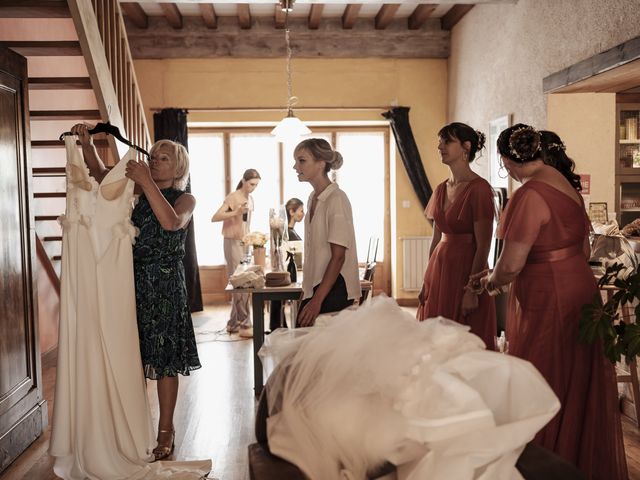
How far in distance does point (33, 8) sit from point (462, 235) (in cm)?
287

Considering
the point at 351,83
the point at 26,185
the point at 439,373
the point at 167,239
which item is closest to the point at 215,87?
the point at 351,83

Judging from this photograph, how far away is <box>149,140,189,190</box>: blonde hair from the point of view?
336cm

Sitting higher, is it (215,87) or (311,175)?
(215,87)

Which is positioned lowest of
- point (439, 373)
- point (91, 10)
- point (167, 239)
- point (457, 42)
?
point (439, 373)

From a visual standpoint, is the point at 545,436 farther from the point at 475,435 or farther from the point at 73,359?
the point at 73,359

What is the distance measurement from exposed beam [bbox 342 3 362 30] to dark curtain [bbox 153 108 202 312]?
2216 millimetres

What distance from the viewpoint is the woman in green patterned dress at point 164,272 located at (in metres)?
3.26

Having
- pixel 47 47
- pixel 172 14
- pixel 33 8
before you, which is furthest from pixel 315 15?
pixel 33 8

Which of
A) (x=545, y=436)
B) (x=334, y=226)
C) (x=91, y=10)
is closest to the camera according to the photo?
(x=545, y=436)

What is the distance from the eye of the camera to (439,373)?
1.42m

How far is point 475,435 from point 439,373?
5.5 inches

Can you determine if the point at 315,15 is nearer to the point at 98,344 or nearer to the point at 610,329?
the point at 98,344

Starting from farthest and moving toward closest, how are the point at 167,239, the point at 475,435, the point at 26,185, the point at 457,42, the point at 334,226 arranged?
1. the point at 457,42
2. the point at 26,185
3. the point at 167,239
4. the point at 334,226
5. the point at 475,435

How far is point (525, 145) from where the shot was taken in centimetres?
275
